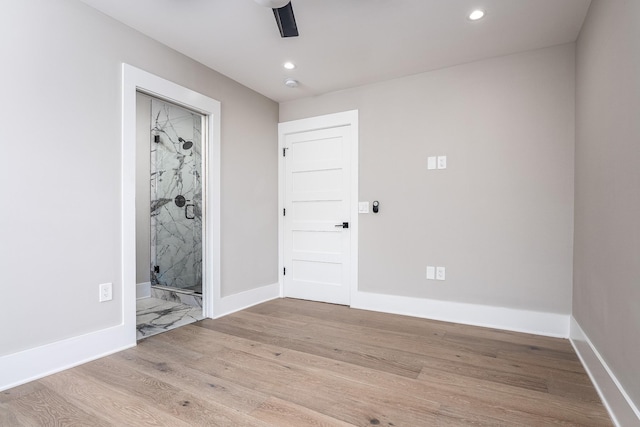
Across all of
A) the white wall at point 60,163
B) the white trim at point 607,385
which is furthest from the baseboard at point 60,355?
the white trim at point 607,385

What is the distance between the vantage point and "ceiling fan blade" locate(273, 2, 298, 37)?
5.65ft

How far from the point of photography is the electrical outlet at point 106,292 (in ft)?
7.66

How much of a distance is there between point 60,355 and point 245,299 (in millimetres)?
1719

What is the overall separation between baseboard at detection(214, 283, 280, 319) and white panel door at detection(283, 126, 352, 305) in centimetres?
20

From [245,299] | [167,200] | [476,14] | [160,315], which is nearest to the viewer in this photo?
[476,14]

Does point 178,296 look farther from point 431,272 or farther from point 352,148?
point 431,272

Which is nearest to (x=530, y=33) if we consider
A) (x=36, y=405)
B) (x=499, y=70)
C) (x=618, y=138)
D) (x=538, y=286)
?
(x=499, y=70)

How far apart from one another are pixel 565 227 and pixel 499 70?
4.94ft

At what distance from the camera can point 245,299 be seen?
3.58 metres

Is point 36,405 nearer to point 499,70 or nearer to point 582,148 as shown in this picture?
point 582,148

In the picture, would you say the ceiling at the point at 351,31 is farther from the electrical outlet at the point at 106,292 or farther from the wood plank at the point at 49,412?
the wood plank at the point at 49,412

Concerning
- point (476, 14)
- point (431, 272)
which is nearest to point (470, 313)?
point (431, 272)

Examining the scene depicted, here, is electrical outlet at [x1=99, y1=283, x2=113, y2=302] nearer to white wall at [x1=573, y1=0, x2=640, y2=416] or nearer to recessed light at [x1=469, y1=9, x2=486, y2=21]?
white wall at [x1=573, y1=0, x2=640, y2=416]

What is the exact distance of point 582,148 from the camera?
241cm
